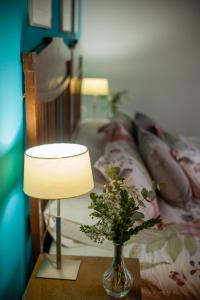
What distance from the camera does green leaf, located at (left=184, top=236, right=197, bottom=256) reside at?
146cm

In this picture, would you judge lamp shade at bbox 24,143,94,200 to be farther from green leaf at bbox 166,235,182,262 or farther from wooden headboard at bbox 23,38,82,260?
green leaf at bbox 166,235,182,262

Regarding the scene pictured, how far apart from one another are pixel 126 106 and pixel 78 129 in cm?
111

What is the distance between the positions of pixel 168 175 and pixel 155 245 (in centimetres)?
47

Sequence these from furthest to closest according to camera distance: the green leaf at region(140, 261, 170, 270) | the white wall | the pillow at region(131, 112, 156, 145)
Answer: the white wall < the pillow at region(131, 112, 156, 145) < the green leaf at region(140, 261, 170, 270)


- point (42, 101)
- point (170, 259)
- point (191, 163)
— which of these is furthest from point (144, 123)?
point (170, 259)

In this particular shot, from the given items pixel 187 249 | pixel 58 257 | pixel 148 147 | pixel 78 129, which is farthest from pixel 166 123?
pixel 58 257

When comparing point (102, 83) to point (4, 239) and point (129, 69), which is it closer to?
point (129, 69)

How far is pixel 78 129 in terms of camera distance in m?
2.95

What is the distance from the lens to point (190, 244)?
1505 mm

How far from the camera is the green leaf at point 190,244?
1460 millimetres

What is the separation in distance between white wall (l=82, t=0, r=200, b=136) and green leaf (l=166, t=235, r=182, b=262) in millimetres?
2521

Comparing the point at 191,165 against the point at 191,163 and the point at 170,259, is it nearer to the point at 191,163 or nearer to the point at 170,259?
the point at 191,163

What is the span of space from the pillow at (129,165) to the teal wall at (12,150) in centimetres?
53

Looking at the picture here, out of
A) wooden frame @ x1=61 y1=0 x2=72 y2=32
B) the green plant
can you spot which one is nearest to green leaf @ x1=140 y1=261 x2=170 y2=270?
the green plant
